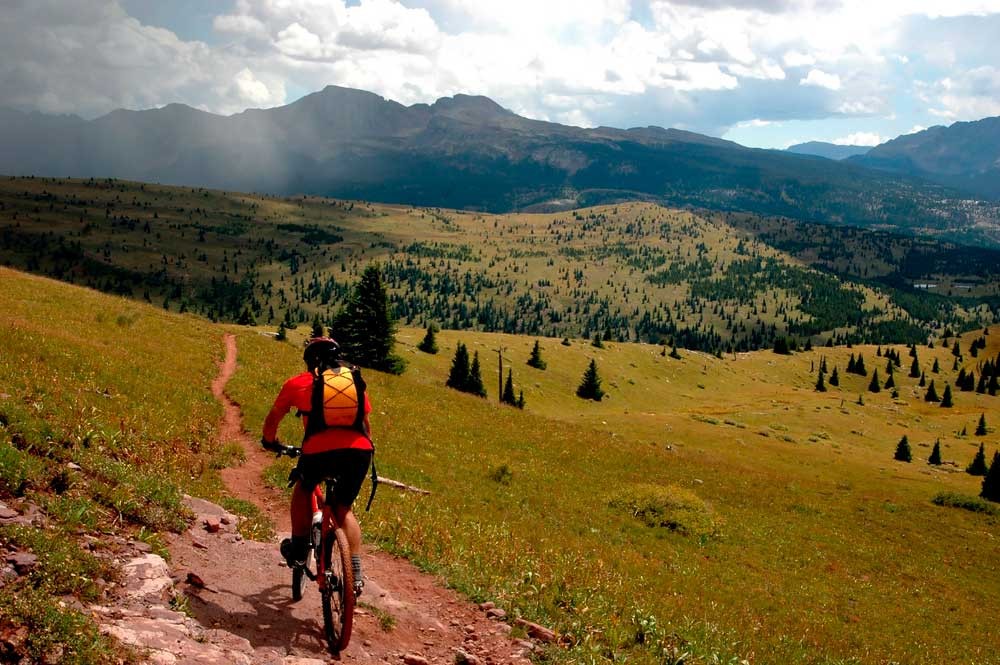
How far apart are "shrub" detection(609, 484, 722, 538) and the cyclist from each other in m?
21.2

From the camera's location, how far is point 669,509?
29.2 metres

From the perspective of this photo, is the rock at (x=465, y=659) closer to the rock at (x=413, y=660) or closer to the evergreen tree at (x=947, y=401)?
the rock at (x=413, y=660)

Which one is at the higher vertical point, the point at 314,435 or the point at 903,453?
the point at 314,435

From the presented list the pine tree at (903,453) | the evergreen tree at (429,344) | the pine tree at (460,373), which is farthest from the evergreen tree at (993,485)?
the evergreen tree at (429,344)

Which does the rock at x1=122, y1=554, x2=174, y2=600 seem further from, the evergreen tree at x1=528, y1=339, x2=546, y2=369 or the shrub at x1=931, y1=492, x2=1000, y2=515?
the evergreen tree at x1=528, y1=339, x2=546, y2=369

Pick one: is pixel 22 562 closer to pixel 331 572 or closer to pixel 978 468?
pixel 331 572

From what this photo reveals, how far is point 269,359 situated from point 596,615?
3001 centimetres

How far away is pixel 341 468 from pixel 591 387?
399 feet

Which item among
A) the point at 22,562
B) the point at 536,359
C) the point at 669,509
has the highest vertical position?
the point at 22,562

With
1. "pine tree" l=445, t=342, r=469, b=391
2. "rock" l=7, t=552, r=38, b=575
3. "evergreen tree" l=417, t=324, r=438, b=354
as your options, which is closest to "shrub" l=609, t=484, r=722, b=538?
"rock" l=7, t=552, r=38, b=575

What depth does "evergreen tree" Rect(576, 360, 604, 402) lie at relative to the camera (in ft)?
422

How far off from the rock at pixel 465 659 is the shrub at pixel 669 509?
1930 centimetres

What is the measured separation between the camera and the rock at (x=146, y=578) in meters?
8.70

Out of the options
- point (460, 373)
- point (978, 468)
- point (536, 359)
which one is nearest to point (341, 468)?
point (460, 373)
